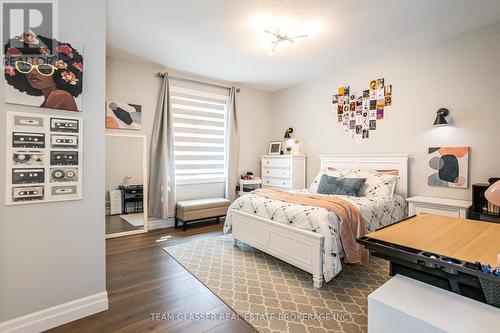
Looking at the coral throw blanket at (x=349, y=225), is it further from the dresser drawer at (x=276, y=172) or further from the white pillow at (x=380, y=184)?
the dresser drawer at (x=276, y=172)

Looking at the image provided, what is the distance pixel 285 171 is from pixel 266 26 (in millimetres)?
2680

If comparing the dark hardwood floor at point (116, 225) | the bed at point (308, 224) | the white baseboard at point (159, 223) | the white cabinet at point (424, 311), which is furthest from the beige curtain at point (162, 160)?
the white cabinet at point (424, 311)

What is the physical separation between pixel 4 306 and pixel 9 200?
2.27 feet

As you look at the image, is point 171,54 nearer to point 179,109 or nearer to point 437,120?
point 179,109

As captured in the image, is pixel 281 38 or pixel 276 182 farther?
pixel 276 182

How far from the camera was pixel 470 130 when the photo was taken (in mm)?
2975

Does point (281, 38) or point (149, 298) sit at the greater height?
point (281, 38)

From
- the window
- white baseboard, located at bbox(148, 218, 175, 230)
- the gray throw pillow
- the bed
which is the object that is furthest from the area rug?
the gray throw pillow

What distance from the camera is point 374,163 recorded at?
3834 mm

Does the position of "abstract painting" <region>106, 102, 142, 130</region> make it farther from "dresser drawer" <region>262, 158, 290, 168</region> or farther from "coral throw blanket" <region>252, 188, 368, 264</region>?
"coral throw blanket" <region>252, 188, 368, 264</region>

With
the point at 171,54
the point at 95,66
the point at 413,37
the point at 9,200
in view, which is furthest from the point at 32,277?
the point at 413,37

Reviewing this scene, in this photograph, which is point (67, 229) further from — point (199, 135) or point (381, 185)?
point (381, 185)

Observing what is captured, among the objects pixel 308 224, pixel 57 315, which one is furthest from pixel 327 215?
pixel 57 315

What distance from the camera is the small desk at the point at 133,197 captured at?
383 cm
